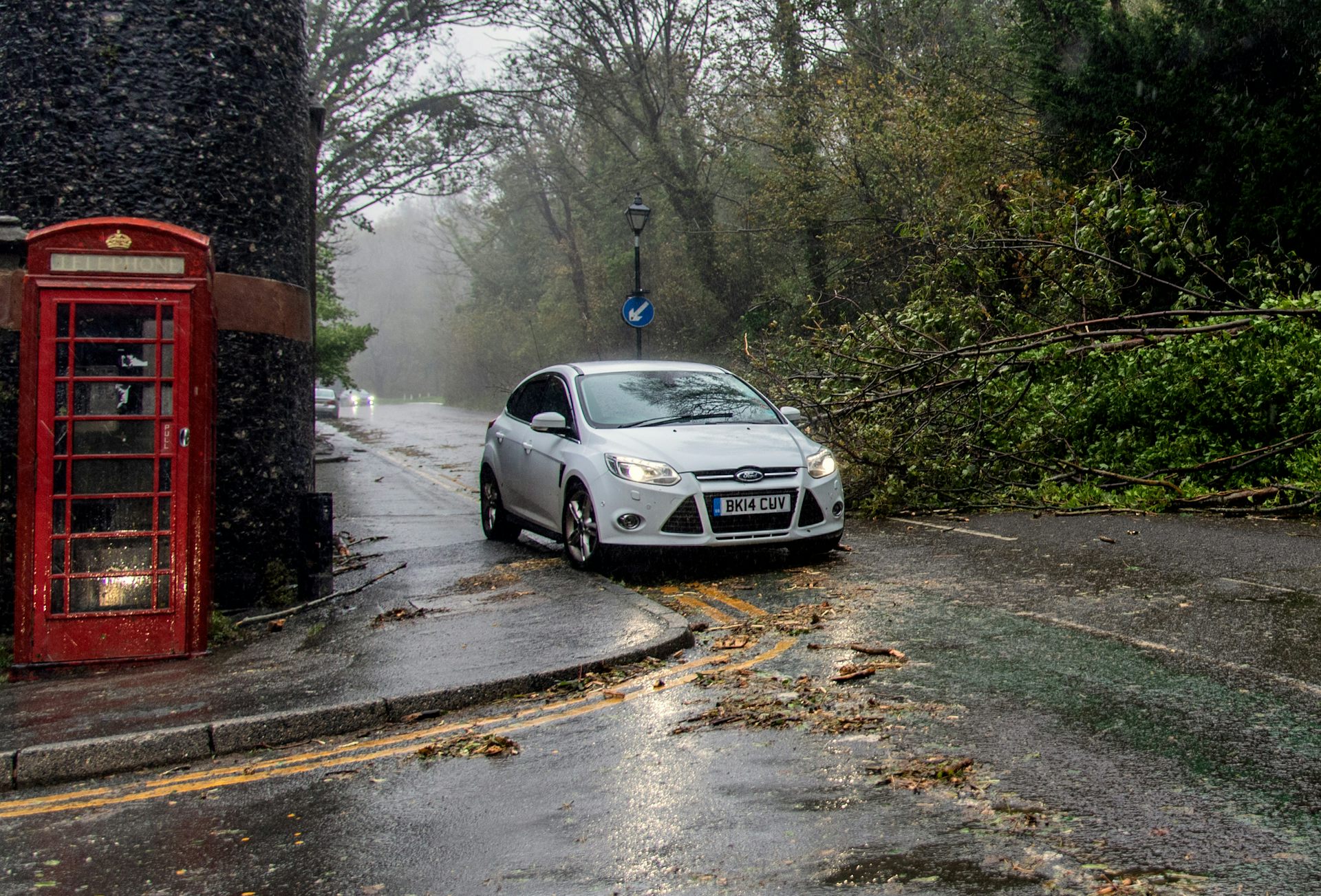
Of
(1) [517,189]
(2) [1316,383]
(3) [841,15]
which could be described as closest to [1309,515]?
(2) [1316,383]

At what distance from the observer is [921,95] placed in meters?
22.4

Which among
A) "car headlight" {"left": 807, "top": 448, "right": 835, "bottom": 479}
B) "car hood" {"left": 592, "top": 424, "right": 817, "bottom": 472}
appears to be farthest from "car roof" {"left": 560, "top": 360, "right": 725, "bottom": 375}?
"car headlight" {"left": 807, "top": 448, "right": 835, "bottom": 479}

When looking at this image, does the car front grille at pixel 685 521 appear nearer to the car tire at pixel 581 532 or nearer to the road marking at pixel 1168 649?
the car tire at pixel 581 532

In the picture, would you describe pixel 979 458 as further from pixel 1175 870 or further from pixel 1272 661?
pixel 1175 870

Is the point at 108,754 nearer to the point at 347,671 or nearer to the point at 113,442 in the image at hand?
the point at 347,671

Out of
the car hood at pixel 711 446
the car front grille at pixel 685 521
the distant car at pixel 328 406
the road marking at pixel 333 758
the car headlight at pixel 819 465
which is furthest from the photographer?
the distant car at pixel 328 406

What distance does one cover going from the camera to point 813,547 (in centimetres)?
970

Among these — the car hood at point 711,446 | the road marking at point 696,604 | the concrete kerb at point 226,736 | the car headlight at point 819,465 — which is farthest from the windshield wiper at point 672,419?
the concrete kerb at point 226,736

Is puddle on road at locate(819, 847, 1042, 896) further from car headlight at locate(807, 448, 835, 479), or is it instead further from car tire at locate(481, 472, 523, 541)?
car tire at locate(481, 472, 523, 541)

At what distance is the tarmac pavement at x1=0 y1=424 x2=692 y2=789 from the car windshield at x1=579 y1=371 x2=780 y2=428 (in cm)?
140

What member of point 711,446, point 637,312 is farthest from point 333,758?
point 637,312

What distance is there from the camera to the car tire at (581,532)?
A: 920 cm

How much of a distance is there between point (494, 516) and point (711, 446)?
3.68 metres

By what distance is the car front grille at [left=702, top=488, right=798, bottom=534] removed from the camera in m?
8.83
